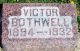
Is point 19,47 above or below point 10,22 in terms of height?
below

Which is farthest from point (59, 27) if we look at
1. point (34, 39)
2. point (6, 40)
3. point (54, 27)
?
point (6, 40)

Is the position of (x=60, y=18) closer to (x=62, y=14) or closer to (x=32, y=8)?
(x=62, y=14)

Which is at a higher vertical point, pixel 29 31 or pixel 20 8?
pixel 20 8

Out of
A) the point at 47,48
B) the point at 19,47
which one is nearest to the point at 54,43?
the point at 47,48

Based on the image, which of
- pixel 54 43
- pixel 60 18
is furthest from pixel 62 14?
pixel 54 43

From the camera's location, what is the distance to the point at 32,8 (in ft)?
19.8

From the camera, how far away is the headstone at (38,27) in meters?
5.98

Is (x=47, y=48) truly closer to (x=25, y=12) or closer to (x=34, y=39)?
(x=34, y=39)

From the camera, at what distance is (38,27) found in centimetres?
602

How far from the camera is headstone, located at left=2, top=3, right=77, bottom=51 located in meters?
5.98

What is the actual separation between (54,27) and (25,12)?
0.53m

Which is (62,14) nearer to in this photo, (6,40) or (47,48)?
(47,48)

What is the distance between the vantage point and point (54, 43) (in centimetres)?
604

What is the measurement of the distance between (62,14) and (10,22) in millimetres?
856
